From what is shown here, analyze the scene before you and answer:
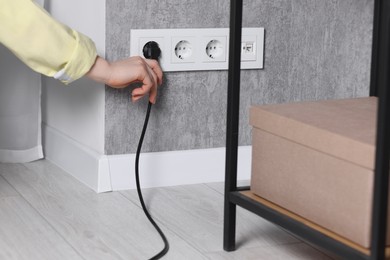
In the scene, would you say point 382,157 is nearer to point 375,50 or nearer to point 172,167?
point 172,167

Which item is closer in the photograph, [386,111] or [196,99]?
[386,111]

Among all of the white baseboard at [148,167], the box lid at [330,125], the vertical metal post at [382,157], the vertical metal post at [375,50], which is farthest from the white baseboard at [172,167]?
the vertical metal post at [382,157]

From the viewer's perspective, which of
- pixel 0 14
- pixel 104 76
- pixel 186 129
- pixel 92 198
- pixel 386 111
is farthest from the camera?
pixel 186 129

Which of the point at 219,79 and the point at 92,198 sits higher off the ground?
the point at 219,79

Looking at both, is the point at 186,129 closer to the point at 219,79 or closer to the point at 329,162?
the point at 219,79

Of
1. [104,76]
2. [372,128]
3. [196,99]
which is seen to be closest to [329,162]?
[372,128]

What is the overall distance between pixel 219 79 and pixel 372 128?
0.64m

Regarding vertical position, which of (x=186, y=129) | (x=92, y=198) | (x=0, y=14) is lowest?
(x=92, y=198)

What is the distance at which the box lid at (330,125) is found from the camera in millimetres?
1122

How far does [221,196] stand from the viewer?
1.70 meters

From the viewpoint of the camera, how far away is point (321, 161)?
1.19m

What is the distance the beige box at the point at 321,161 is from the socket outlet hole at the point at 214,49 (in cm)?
44

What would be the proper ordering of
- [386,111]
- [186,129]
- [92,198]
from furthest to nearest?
1. [186,129]
2. [92,198]
3. [386,111]

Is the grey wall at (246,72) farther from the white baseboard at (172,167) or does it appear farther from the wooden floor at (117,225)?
the wooden floor at (117,225)
